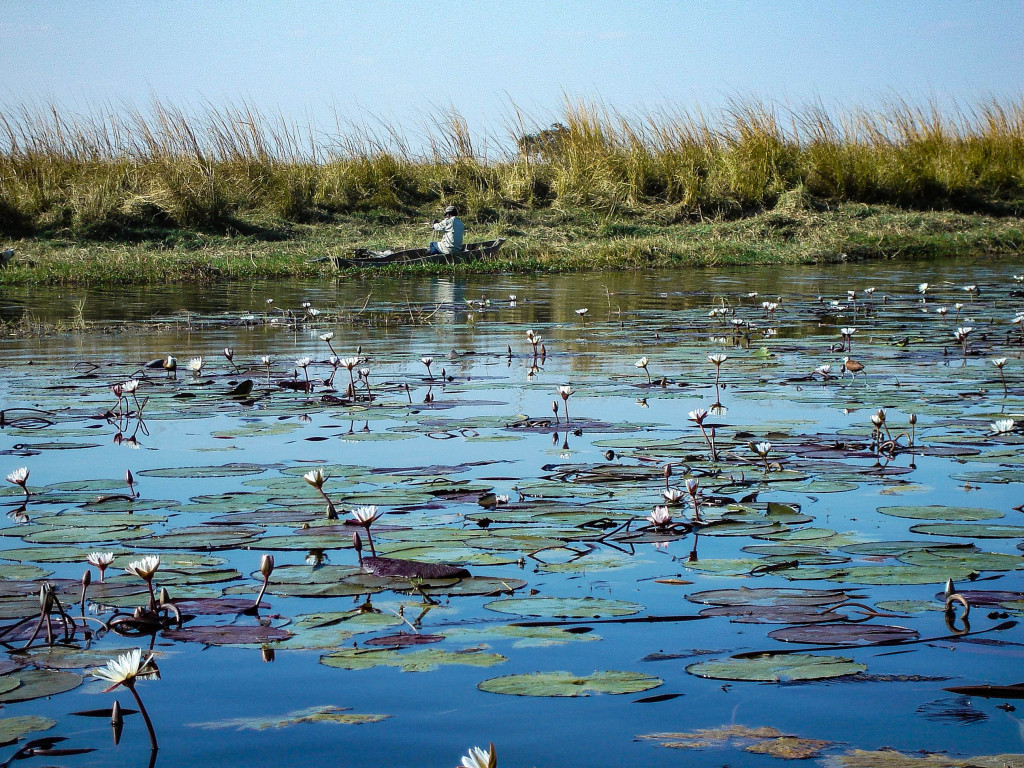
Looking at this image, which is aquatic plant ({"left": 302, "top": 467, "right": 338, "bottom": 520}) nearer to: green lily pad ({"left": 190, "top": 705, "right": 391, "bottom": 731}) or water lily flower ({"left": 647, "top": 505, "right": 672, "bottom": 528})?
water lily flower ({"left": 647, "top": 505, "right": 672, "bottom": 528})

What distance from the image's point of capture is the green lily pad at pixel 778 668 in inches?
70.5

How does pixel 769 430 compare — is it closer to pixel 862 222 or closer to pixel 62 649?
pixel 62 649

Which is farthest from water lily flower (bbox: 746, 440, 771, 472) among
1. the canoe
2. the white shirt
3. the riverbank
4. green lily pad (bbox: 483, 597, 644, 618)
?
the white shirt

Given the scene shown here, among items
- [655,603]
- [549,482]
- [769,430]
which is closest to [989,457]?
[769,430]

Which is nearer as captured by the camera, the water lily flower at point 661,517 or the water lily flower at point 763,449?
the water lily flower at point 661,517

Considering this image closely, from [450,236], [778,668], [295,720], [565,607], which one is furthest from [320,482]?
[450,236]

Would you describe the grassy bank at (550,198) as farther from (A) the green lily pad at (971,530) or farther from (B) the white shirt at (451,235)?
(A) the green lily pad at (971,530)

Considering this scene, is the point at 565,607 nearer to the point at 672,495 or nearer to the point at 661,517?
the point at 661,517

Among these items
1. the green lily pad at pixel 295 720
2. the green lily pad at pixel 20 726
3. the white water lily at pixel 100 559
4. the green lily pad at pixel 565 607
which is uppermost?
the white water lily at pixel 100 559

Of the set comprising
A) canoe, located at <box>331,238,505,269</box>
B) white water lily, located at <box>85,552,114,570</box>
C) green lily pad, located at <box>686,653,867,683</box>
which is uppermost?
canoe, located at <box>331,238,505,269</box>

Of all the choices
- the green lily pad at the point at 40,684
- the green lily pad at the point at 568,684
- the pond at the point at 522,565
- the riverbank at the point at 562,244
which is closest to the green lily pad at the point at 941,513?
the pond at the point at 522,565

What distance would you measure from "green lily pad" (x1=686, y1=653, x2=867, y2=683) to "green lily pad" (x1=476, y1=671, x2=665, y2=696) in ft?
0.31

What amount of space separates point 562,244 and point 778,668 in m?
13.6

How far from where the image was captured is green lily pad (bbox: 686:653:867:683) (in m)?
1.79
